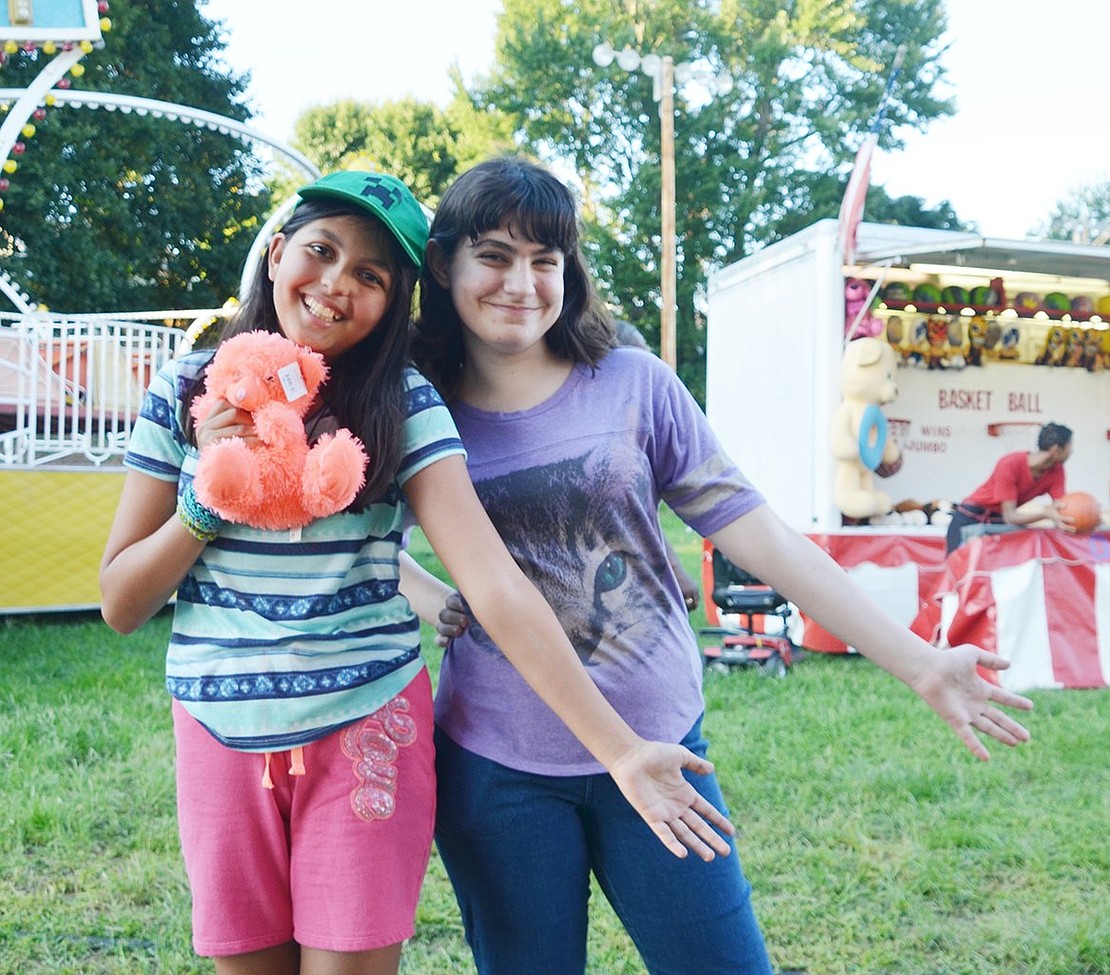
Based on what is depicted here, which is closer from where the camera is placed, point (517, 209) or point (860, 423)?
point (517, 209)

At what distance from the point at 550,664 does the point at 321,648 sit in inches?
12.6

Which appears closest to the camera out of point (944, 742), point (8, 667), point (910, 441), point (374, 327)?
point (374, 327)

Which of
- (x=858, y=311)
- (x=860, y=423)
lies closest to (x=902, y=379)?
(x=858, y=311)

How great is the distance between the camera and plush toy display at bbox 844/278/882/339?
25.5 feet

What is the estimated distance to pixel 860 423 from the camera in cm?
770

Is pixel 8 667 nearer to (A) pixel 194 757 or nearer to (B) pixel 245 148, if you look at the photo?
(A) pixel 194 757

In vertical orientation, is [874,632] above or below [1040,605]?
above

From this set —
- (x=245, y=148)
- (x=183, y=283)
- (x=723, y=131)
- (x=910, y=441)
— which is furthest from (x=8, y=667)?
(x=723, y=131)

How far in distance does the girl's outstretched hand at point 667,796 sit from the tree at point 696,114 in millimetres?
25040

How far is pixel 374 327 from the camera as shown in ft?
5.27

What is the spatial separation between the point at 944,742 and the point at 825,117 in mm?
23932

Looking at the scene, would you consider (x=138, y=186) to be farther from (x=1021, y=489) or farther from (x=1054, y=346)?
(x=1021, y=489)

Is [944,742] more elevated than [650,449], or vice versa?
[650,449]

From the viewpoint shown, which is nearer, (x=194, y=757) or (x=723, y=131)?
(x=194, y=757)
